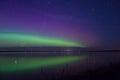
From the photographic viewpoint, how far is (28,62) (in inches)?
114

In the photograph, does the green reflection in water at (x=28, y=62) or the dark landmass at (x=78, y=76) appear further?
the green reflection in water at (x=28, y=62)

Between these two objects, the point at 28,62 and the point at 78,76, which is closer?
the point at 78,76

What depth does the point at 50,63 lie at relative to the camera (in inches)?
115

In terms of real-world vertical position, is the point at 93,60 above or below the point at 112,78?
above

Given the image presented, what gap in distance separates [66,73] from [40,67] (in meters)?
0.35

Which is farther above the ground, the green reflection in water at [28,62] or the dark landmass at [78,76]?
the green reflection in water at [28,62]

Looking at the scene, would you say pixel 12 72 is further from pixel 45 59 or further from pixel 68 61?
pixel 68 61

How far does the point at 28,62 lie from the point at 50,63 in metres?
0.27

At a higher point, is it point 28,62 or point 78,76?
point 28,62

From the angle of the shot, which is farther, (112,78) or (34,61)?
(34,61)

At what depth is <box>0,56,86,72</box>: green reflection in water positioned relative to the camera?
2.86 m

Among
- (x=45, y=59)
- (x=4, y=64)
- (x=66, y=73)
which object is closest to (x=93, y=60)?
(x=66, y=73)

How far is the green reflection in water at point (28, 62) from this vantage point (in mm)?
2863

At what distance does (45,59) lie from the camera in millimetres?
2988
